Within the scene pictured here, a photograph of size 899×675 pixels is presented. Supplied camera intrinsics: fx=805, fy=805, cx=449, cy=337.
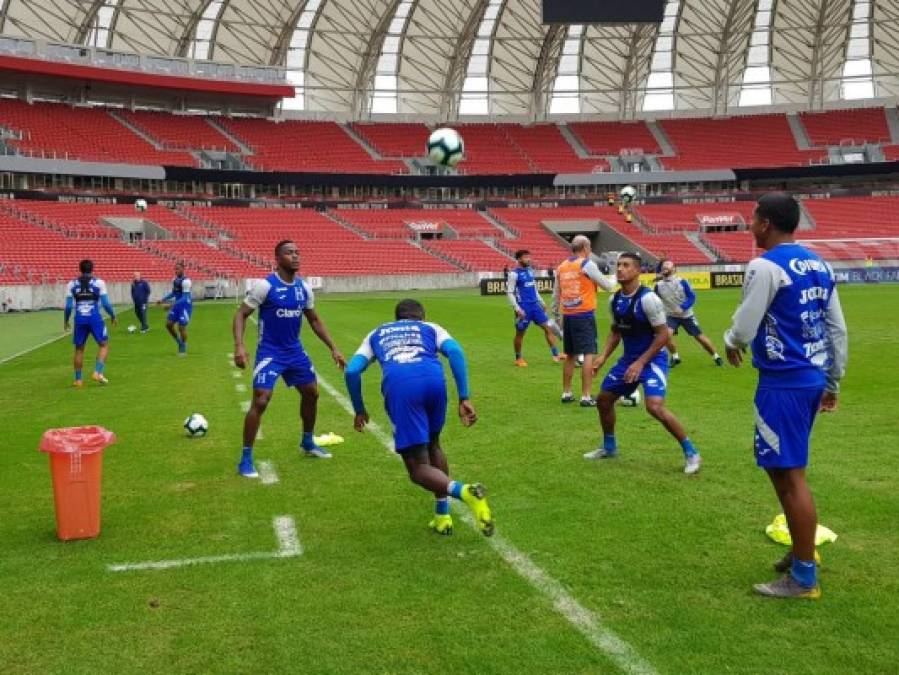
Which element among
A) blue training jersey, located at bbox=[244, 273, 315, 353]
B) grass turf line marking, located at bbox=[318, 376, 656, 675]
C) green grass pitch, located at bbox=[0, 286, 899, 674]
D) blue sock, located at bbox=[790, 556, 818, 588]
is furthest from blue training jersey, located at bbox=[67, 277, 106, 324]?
blue sock, located at bbox=[790, 556, 818, 588]

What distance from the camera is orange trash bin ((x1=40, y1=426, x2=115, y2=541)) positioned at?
5.90 metres

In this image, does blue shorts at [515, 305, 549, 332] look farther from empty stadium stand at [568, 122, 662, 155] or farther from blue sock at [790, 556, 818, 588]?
empty stadium stand at [568, 122, 662, 155]

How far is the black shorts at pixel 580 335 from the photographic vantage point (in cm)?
1162

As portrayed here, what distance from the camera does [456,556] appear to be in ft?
18.2

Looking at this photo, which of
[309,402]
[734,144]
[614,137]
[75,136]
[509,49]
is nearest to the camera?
[309,402]

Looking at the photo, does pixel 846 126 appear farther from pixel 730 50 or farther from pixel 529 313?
pixel 529 313

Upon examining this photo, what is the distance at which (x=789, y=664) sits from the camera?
153 inches

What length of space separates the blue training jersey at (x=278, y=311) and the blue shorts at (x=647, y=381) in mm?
3220

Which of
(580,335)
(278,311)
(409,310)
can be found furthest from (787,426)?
(580,335)

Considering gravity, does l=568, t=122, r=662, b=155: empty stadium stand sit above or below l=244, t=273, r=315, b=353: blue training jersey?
above

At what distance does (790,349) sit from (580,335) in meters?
7.08

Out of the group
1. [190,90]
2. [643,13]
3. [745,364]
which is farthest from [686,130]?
[745,364]

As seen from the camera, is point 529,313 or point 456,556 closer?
point 456,556

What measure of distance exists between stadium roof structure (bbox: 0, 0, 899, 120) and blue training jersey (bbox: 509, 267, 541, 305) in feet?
155
